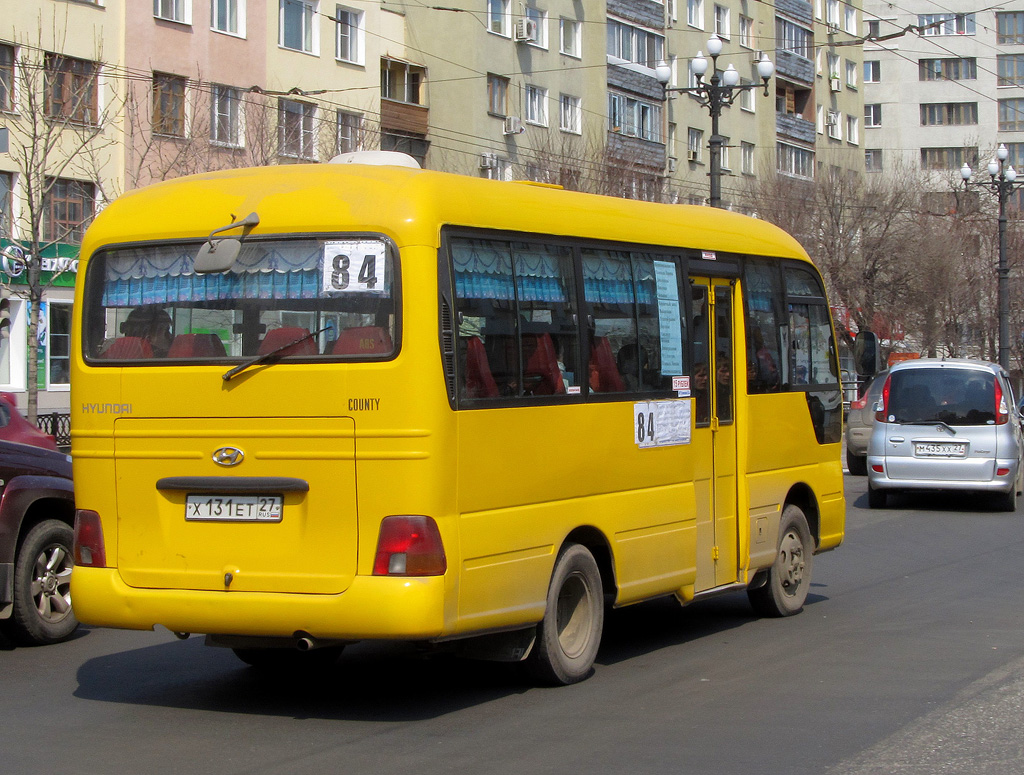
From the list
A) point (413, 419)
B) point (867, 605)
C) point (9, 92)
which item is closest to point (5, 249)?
point (9, 92)

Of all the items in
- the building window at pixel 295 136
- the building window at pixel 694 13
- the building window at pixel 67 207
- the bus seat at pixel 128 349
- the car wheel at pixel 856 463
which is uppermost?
the building window at pixel 694 13

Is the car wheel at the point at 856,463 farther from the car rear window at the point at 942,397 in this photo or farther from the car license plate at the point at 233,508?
the car license plate at the point at 233,508

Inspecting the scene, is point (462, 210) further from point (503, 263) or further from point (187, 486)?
point (187, 486)

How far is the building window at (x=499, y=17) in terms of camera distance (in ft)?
154

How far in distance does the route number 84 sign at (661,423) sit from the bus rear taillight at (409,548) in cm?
202

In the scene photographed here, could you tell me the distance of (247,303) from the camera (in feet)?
23.3

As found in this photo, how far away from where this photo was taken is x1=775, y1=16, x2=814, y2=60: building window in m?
66.9

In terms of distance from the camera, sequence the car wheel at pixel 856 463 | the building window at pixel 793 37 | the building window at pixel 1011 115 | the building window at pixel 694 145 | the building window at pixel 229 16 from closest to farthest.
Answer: the car wheel at pixel 856 463, the building window at pixel 229 16, the building window at pixel 694 145, the building window at pixel 793 37, the building window at pixel 1011 115

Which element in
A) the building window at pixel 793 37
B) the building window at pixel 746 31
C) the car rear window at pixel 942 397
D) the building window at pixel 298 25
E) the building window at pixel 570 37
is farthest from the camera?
the building window at pixel 793 37

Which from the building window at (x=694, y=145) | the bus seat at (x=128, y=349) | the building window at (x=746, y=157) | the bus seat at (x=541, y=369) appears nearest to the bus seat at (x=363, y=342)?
the bus seat at (x=541, y=369)

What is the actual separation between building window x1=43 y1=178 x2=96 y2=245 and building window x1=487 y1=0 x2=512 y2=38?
18.0 metres

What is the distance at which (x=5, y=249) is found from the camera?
1240 inches

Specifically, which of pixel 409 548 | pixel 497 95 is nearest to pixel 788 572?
pixel 409 548

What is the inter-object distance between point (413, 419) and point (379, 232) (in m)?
0.90
